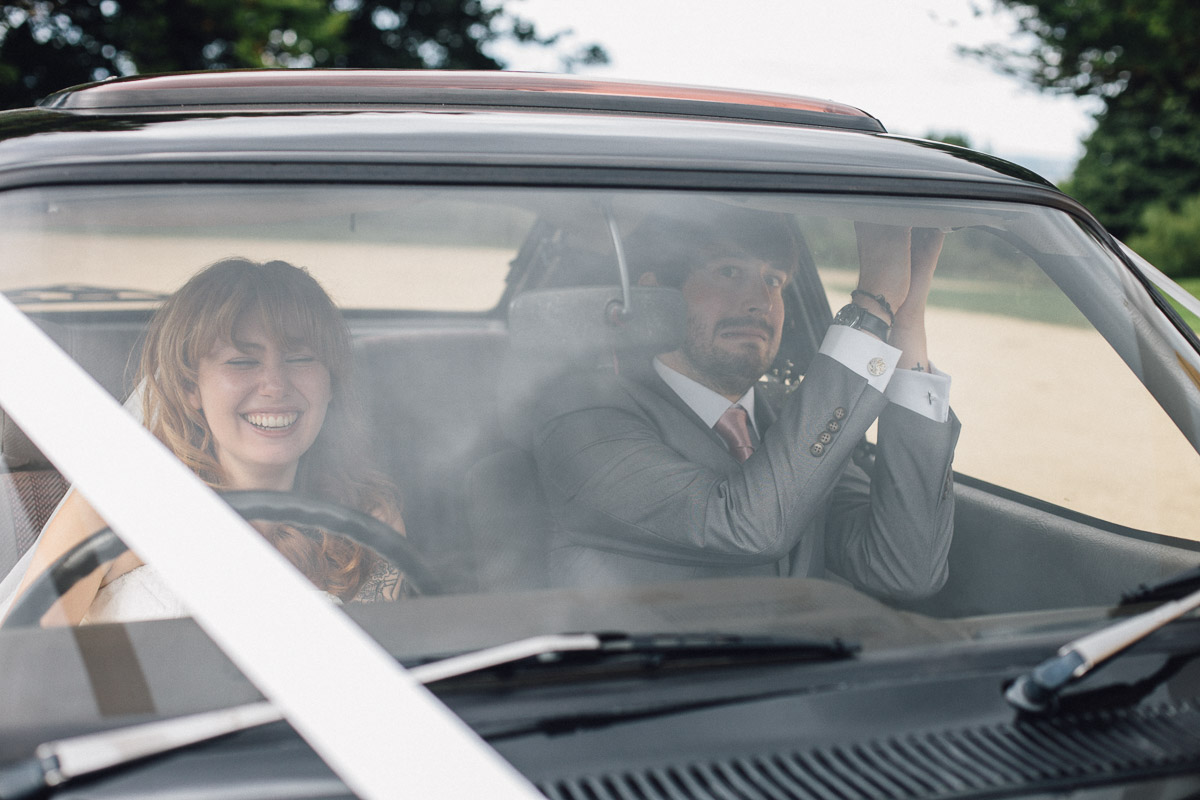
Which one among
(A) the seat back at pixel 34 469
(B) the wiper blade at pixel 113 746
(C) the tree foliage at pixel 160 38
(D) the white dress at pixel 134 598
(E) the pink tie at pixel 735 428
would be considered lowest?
(B) the wiper blade at pixel 113 746

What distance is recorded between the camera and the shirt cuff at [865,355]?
1.76 meters

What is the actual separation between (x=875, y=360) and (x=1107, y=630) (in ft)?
2.19

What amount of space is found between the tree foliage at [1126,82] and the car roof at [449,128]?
19.3 meters

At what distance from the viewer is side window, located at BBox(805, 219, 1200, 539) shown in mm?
1698

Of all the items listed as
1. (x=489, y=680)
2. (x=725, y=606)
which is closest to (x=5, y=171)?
(x=489, y=680)

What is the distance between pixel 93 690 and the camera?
A: 1061 mm

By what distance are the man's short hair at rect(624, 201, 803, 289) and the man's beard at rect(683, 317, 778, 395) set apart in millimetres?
159

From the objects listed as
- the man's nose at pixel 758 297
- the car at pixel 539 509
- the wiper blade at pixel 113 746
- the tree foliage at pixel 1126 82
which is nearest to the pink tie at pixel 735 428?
the car at pixel 539 509

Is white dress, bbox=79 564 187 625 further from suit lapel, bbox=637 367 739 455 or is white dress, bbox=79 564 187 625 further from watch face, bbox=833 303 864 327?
watch face, bbox=833 303 864 327

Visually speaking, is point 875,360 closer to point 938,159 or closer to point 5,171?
point 938,159

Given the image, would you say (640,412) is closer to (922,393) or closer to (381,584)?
(922,393)

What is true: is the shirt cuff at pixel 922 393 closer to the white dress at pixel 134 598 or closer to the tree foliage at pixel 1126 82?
the white dress at pixel 134 598

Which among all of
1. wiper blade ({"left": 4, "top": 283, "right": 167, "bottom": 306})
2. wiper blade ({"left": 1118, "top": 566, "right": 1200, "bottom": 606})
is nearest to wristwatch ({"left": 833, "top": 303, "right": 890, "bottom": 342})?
wiper blade ({"left": 1118, "top": 566, "right": 1200, "bottom": 606})

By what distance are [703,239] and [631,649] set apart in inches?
32.3
